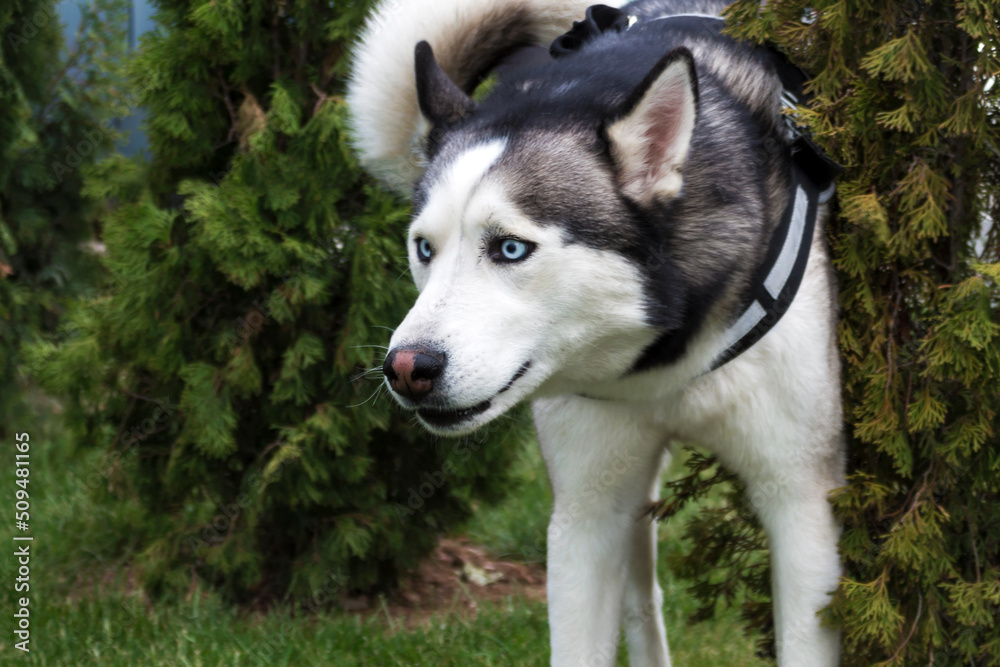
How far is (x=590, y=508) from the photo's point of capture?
270 cm

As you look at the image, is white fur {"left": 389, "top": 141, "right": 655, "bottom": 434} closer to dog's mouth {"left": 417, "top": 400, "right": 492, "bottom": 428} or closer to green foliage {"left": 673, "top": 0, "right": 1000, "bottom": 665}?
dog's mouth {"left": 417, "top": 400, "right": 492, "bottom": 428}

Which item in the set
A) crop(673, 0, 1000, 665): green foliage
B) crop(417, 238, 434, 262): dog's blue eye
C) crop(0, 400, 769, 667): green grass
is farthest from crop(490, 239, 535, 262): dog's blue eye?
crop(0, 400, 769, 667): green grass

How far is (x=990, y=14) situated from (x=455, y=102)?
3.88ft

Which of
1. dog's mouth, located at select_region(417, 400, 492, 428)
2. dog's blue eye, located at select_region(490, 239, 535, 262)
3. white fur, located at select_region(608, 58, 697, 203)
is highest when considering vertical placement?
white fur, located at select_region(608, 58, 697, 203)

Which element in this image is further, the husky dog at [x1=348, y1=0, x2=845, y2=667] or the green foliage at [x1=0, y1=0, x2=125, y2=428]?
the green foliage at [x1=0, y1=0, x2=125, y2=428]

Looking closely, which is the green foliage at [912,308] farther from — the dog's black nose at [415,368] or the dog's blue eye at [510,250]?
the dog's black nose at [415,368]

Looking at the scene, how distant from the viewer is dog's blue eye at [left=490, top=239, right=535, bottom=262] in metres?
2.17

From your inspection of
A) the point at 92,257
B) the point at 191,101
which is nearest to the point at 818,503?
the point at 191,101

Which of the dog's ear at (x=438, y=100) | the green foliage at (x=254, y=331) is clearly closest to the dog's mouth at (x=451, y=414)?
the dog's ear at (x=438, y=100)

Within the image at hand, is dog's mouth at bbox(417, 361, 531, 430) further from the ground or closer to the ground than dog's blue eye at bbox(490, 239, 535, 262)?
closer to the ground

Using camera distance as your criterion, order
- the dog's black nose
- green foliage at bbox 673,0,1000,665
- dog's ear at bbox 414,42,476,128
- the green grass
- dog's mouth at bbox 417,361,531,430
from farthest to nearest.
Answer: the green grass < dog's ear at bbox 414,42,476,128 < green foliage at bbox 673,0,1000,665 < dog's mouth at bbox 417,361,531,430 < the dog's black nose

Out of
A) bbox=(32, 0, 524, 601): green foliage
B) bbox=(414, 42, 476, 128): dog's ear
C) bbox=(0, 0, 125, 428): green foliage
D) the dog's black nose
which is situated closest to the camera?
the dog's black nose

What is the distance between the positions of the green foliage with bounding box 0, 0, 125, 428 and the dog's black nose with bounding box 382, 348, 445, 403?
4.39 meters

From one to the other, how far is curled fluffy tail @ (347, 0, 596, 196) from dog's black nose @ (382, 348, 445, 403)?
2.41ft
